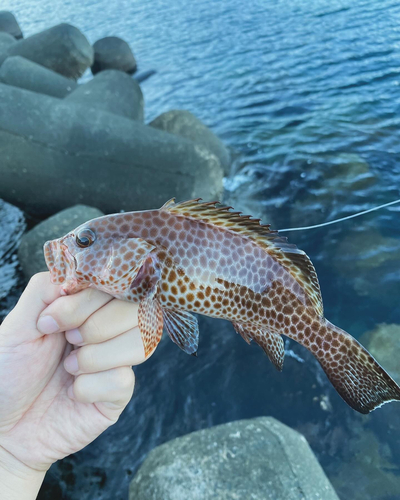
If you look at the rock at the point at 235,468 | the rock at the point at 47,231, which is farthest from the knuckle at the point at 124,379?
the rock at the point at 47,231

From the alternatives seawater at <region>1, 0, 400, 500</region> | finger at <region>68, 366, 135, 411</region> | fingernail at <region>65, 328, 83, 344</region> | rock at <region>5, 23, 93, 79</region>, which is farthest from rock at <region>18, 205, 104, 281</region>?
rock at <region>5, 23, 93, 79</region>

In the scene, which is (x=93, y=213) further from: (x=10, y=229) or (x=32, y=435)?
(x=32, y=435)

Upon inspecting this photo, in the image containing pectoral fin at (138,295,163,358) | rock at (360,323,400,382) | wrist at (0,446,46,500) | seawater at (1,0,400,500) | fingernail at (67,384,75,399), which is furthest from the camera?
rock at (360,323,400,382)

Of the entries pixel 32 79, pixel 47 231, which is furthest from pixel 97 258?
pixel 32 79

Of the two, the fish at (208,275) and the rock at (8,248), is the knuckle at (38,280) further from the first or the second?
the rock at (8,248)

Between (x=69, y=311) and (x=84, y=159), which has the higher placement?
(x=69, y=311)

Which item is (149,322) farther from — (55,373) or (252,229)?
(55,373)

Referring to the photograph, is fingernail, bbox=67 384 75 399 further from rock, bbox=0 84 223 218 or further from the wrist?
rock, bbox=0 84 223 218
